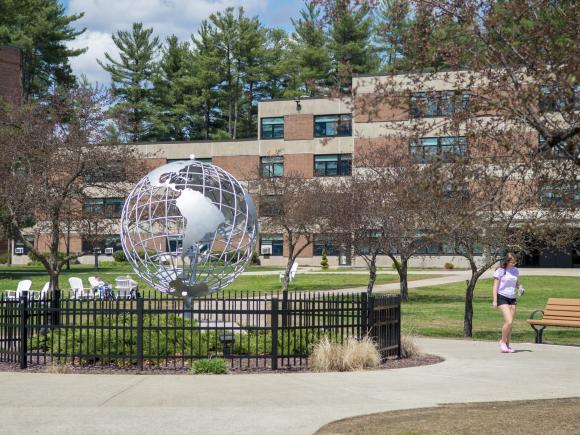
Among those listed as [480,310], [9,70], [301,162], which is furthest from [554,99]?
[9,70]

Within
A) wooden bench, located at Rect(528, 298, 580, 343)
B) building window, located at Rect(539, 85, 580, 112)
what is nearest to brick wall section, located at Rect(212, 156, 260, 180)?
wooden bench, located at Rect(528, 298, 580, 343)

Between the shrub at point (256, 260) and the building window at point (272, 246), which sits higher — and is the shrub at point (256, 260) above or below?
below

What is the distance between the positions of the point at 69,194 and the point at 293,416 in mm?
14122

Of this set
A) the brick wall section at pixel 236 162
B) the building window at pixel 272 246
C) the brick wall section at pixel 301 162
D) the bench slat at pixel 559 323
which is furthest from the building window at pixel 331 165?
the bench slat at pixel 559 323

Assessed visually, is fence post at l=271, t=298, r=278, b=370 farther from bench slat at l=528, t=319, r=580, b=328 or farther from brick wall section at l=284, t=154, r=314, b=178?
brick wall section at l=284, t=154, r=314, b=178

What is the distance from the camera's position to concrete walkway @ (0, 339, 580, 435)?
893 cm

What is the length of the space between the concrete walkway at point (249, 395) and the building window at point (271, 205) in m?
23.5

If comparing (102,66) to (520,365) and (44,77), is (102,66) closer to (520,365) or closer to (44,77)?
(44,77)

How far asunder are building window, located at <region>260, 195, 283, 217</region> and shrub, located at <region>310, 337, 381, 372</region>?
23.8 meters

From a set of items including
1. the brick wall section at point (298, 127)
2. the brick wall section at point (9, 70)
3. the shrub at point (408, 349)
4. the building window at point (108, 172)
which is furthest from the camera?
the brick wall section at point (298, 127)

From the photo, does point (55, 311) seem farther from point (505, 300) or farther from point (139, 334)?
point (505, 300)

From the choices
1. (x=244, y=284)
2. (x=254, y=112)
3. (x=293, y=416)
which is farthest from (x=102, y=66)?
(x=293, y=416)

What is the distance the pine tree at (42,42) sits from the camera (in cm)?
7344

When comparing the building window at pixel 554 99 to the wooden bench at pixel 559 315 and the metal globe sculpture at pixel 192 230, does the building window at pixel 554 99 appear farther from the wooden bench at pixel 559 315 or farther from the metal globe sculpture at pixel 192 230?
the wooden bench at pixel 559 315
